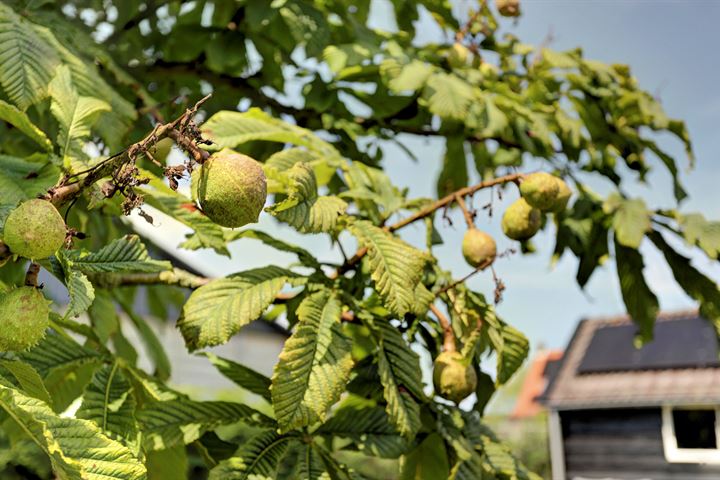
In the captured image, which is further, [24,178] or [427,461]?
[427,461]

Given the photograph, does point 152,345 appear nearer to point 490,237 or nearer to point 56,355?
point 56,355

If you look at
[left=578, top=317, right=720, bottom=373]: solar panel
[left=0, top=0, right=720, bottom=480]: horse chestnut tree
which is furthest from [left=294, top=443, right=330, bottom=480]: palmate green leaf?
[left=578, top=317, right=720, bottom=373]: solar panel

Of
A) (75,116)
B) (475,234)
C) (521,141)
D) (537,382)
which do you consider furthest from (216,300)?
(537,382)

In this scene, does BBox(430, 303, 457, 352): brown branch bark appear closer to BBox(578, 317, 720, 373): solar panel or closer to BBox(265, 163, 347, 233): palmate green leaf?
BBox(265, 163, 347, 233): palmate green leaf

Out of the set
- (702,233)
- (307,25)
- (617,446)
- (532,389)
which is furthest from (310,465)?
(532,389)

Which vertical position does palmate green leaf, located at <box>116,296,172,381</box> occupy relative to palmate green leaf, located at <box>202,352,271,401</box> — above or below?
below

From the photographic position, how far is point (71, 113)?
58.1 inches

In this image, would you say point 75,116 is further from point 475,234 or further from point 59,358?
point 475,234

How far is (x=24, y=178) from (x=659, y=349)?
38.8ft

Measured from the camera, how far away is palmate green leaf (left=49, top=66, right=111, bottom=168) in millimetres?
1405

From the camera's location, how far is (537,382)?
19.6 m

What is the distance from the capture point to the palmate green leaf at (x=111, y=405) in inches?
53.0

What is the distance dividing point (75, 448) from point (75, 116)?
77 centimetres

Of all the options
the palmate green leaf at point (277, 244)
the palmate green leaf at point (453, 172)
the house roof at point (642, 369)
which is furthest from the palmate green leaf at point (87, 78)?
the house roof at point (642, 369)
